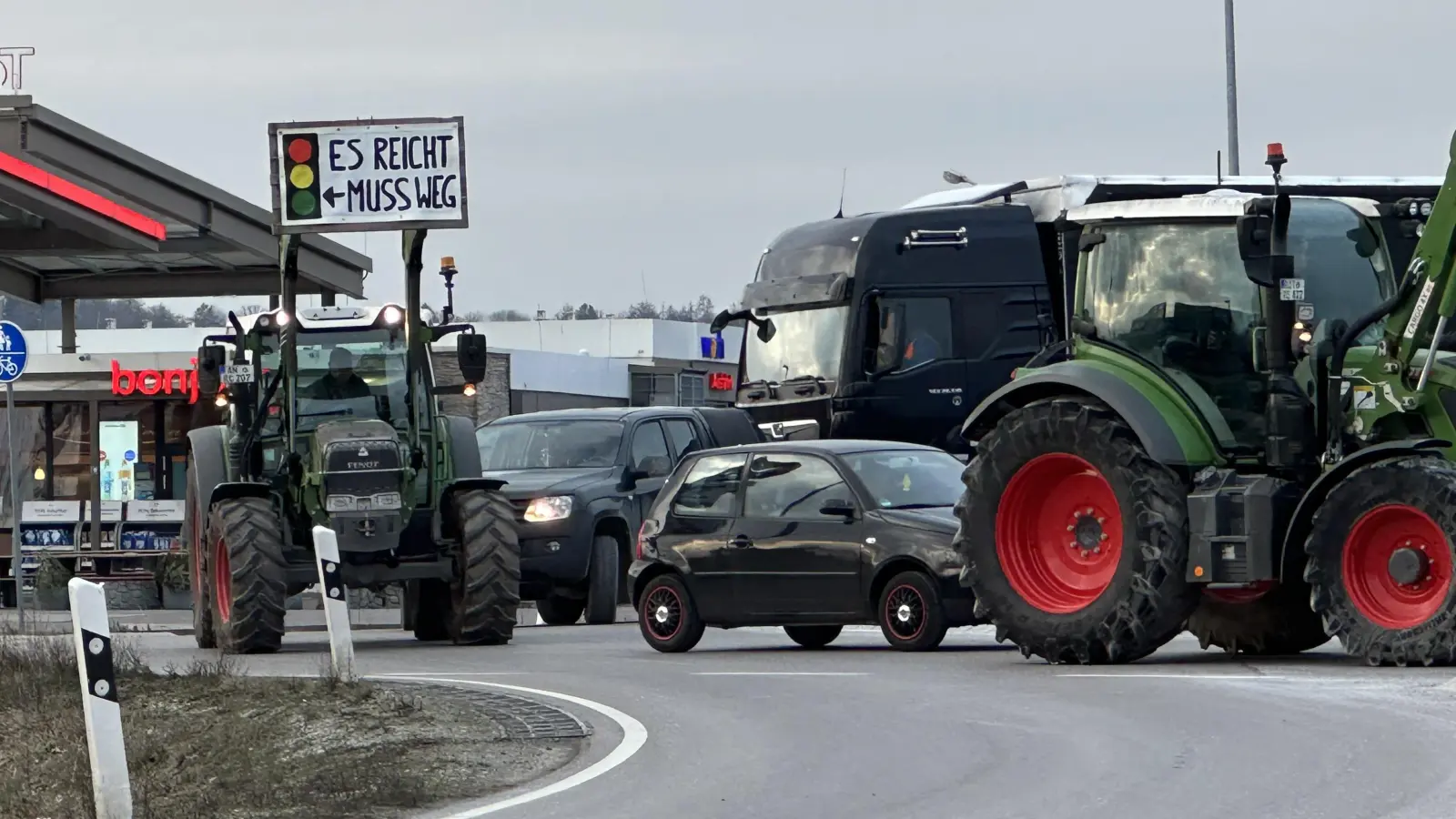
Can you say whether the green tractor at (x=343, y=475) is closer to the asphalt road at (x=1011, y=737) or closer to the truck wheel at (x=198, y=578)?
the truck wheel at (x=198, y=578)

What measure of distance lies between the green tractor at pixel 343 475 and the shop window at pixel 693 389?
3208 cm

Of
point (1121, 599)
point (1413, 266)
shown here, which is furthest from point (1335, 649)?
point (1413, 266)

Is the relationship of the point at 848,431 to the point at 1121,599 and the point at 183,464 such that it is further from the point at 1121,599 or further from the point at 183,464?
the point at 183,464

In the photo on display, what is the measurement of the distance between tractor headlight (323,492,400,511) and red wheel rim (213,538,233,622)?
3.49 feet

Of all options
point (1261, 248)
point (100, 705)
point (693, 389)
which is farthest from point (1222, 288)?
point (693, 389)

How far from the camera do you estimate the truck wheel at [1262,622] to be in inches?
622

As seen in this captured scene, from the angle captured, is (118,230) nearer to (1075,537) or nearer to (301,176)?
(301,176)

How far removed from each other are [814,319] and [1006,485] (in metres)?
11.0

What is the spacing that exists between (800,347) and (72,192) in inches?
364

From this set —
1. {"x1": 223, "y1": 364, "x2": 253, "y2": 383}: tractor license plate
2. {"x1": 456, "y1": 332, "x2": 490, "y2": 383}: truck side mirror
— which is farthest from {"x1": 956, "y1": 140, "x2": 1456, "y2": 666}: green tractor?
{"x1": 223, "y1": 364, "x2": 253, "y2": 383}: tractor license plate

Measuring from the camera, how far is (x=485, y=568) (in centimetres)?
1992

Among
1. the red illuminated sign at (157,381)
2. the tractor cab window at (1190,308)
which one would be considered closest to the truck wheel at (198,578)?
the tractor cab window at (1190,308)

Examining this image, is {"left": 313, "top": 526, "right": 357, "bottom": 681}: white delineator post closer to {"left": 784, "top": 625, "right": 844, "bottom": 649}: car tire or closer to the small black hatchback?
the small black hatchback

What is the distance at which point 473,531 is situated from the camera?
19.9m
